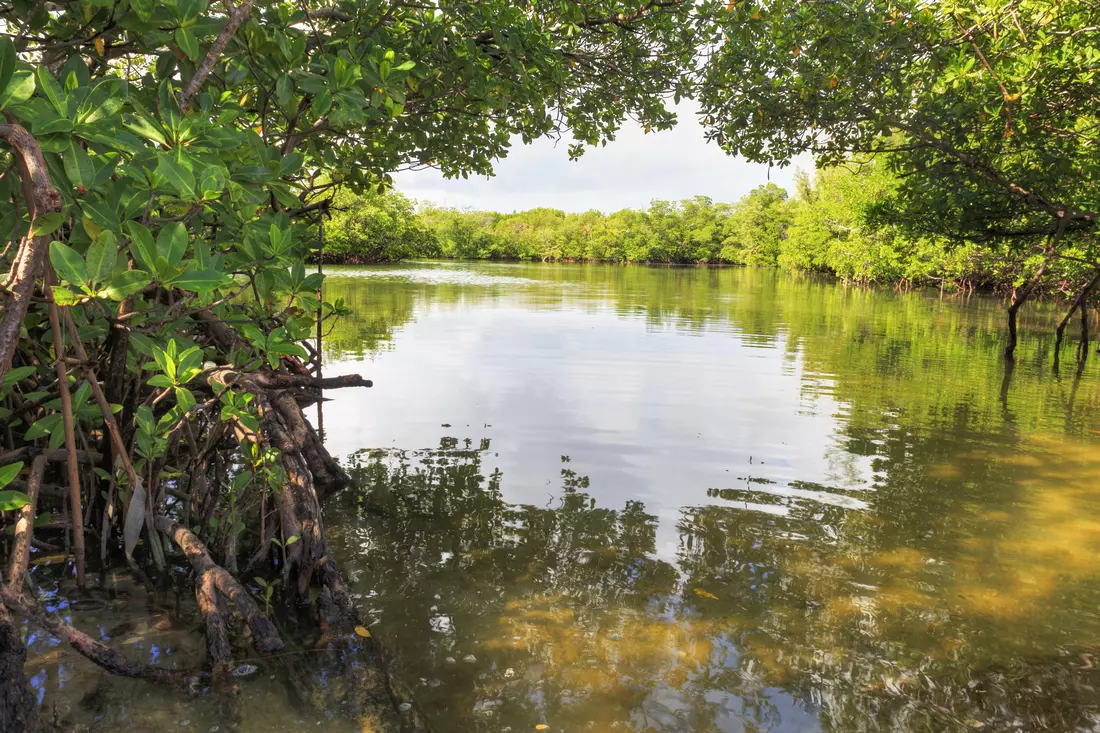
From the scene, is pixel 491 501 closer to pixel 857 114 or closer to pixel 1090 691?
pixel 1090 691

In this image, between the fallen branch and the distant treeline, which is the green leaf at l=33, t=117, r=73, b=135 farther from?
the distant treeline

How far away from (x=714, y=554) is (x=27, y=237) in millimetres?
4228

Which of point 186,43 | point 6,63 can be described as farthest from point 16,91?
point 186,43

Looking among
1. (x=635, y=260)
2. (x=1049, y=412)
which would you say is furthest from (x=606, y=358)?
(x=635, y=260)

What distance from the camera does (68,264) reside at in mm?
1892

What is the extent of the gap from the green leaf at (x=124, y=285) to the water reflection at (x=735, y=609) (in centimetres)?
219

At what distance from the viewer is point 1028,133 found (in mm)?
9164

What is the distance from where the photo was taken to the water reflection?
3.15 meters

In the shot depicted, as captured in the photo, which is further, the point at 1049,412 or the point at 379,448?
the point at 1049,412

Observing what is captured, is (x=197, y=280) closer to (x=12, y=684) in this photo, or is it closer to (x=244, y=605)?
(x=12, y=684)

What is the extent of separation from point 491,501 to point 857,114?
7511 millimetres

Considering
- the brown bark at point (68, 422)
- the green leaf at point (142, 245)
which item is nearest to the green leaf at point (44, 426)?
the brown bark at point (68, 422)

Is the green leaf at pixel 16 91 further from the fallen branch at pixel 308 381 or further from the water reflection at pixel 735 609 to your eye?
the water reflection at pixel 735 609

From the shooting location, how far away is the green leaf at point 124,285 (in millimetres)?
2012
